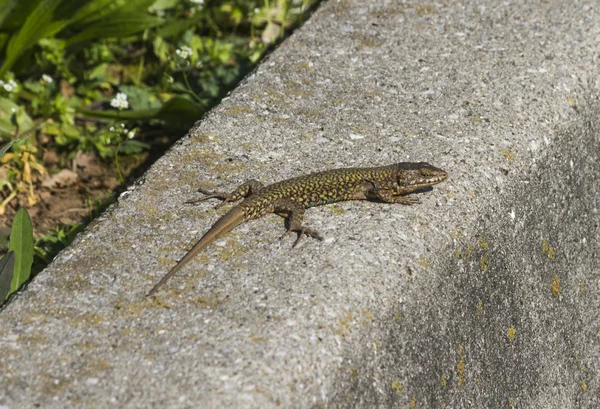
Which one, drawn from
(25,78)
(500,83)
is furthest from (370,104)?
(25,78)

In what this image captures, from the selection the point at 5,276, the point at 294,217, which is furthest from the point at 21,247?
the point at 294,217

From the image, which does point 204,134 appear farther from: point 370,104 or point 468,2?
point 468,2

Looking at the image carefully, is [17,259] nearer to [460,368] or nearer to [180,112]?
[180,112]

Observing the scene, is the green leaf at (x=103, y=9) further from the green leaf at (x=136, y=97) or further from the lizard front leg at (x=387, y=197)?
the lizard front leg at (x=387, y=197)

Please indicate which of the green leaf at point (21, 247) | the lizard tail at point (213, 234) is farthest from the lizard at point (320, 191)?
the green leaf at point (21, 247)

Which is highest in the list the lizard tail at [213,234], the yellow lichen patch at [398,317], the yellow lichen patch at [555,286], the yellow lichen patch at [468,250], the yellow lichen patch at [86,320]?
the yellow lichen patch at [86,320]

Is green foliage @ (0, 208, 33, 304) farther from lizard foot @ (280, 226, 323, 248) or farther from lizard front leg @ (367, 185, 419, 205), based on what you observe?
lizard front leg @ (367, 185, 419, 205)
